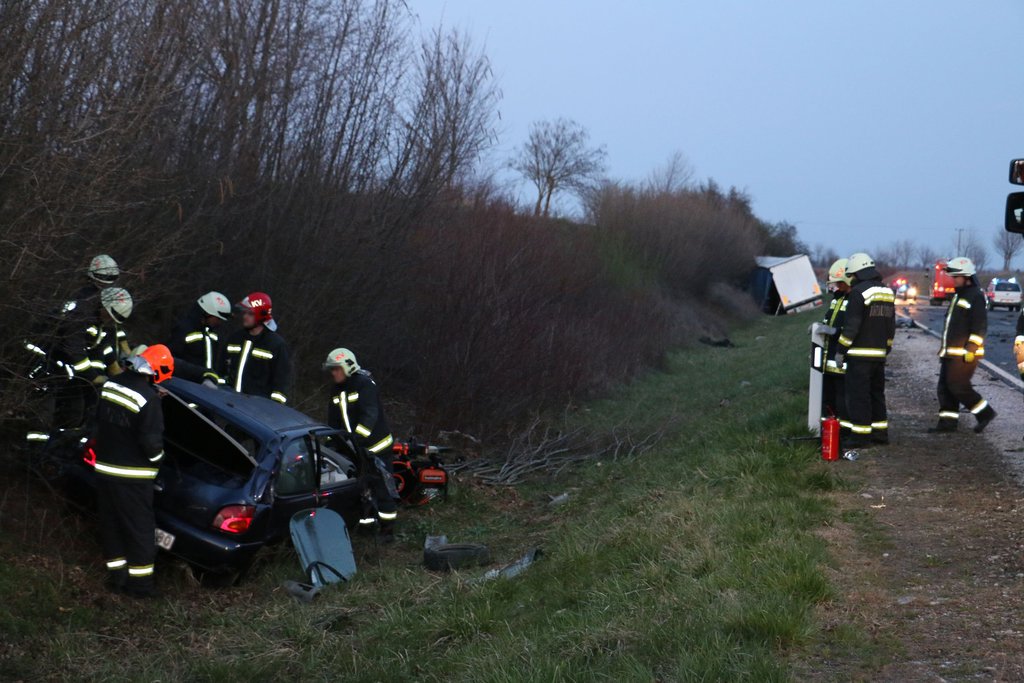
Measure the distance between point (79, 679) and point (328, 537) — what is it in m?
2.47

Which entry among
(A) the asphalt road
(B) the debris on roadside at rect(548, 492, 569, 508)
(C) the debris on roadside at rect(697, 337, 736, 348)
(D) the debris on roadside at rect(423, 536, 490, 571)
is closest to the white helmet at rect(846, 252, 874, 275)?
(B) the debris on roadside at rect(548, 492, 569, 508)

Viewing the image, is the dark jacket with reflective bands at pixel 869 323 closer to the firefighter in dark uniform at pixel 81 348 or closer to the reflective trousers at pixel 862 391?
the reflective trousers at pixel 862 391

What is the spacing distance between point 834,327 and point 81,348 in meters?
6.74

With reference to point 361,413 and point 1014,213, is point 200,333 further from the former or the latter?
point 1014,213

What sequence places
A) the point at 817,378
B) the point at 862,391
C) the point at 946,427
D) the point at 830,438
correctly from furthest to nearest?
the point at 946,427
the point at 817,378
the point at 862,391
the point at 830,438

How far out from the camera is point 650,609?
5.69m

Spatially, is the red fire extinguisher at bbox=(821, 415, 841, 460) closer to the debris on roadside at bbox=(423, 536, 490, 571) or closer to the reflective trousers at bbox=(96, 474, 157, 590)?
the debris on roadside at bbox=(423, 536, 490, 571)

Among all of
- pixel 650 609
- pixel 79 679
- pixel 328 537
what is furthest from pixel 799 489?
pixel 79 679

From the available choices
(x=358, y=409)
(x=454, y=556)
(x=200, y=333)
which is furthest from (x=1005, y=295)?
(x=200, y=333)

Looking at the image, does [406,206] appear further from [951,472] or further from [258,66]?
[951,472]

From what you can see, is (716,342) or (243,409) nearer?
(243,409)

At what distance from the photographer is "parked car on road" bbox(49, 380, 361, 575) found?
7.43 m

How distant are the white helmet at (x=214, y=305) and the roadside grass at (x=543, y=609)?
2.40 metres

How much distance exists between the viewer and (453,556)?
28.0 feet
